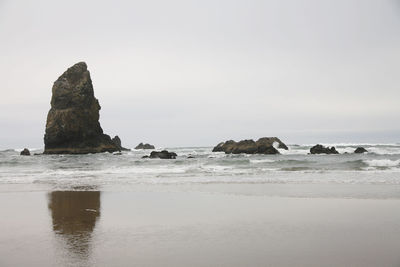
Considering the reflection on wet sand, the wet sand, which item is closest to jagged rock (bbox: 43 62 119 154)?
the reflection on wet sand

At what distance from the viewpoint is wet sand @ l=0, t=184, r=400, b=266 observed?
15.6ft

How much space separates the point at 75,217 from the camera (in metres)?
7.98

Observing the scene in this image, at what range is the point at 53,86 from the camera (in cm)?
5438

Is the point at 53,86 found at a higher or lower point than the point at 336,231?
higher

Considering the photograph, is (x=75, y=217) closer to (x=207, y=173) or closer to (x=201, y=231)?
(x=201, y=231)

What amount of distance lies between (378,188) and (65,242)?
33.8 feet

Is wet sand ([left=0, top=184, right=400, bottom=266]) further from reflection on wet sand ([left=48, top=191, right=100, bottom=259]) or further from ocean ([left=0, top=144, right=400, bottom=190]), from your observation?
ocean ([left=0, top=144, right=400, bottom=190])

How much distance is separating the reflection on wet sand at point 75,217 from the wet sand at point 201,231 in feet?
0.06

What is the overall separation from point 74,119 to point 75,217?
46.3m

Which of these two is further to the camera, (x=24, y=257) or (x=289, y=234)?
(x=289, y=234)

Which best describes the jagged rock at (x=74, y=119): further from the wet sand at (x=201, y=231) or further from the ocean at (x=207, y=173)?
the wet sand at (x=201, y=231)

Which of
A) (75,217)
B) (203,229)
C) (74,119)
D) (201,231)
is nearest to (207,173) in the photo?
(75,217)

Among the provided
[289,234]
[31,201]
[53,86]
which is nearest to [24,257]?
[289,234]

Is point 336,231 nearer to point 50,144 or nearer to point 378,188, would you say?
point 378,188
